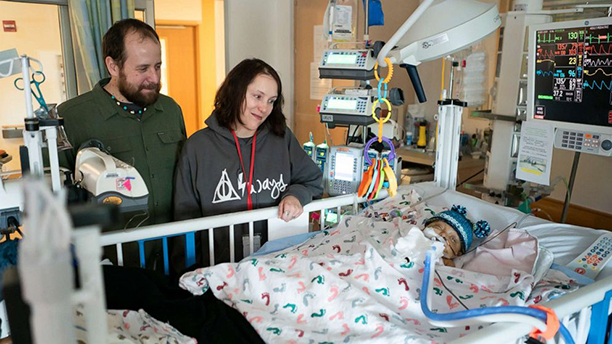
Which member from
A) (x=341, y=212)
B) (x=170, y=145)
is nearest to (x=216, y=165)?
(x=170, y=145)

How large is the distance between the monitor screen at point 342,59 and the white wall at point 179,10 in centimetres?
359

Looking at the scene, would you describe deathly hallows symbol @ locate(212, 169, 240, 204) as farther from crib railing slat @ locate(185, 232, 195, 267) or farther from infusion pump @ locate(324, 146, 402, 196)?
infusion pump @ locate(324, 146, 402, 196)

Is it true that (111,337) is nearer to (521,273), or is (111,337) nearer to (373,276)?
(373,276)

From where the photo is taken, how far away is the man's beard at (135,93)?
6.56 feet

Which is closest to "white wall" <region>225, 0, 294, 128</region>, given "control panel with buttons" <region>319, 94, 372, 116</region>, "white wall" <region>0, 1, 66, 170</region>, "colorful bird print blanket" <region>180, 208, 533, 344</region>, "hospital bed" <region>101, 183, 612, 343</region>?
"white wall" <region>0, 1, 66, 170</region>

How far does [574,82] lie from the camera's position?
2.22m

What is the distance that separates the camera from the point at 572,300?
129cm

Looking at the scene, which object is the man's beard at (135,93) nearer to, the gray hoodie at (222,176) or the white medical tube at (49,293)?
the gray hoodie at (222,176)

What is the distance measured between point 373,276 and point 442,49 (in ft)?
2.59

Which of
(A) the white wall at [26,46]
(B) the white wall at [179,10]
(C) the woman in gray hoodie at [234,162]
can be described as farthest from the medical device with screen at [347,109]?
(B) the white wall at [179,10]

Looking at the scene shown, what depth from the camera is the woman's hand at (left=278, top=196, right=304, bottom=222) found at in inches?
73.4

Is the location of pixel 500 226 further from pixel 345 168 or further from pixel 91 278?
pixel 91 278

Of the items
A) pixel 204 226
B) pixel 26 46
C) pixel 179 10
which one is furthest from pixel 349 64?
pixel 179 10

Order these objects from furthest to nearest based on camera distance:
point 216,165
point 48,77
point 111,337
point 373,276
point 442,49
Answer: point 48,77 → point 216,165 → point 442,49 → point 373,276 → point 111,337
